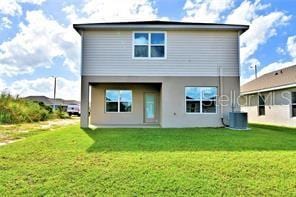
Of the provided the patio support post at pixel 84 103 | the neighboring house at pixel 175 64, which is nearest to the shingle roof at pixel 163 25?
the neighboring house at pixel 175 64

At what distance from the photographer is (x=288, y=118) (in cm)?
1750

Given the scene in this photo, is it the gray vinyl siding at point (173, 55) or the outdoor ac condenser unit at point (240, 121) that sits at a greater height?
the gray vinyl siding at point (173, 55)

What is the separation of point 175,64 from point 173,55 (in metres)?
0.49

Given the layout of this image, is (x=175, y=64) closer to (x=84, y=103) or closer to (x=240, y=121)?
(x=240, y=121)

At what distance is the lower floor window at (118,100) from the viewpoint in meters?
17.9

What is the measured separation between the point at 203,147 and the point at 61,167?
14.0 feet

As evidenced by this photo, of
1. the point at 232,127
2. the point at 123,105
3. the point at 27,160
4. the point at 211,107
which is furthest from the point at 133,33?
the point at 27,160

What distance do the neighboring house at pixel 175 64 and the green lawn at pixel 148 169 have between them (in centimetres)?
632

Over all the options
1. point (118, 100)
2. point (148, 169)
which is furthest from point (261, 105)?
point (148, 169)

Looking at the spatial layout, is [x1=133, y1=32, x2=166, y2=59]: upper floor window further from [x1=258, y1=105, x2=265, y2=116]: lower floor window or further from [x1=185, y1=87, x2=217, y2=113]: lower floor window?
[x1=258, y1=105, x2=265, y2=116]: lower floor window

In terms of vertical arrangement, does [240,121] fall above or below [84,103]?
below

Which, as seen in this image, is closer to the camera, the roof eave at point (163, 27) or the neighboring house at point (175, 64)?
the roof eave at point (163, 27)

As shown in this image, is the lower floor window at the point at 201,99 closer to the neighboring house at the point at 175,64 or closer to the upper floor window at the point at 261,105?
the neighboring house at the point at 175,64

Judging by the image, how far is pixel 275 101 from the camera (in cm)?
1892
